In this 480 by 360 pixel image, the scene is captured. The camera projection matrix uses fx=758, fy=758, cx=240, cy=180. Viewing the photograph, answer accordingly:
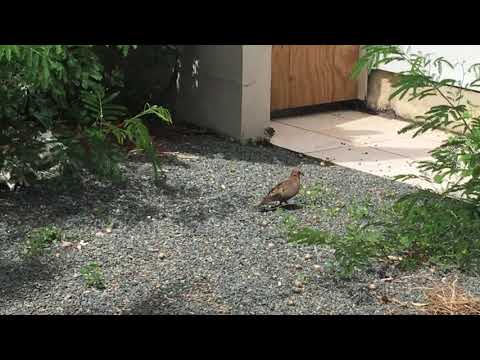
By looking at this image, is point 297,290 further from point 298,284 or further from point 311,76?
point 311,76

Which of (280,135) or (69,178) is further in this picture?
(280,135)

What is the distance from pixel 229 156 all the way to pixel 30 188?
185 centimetres

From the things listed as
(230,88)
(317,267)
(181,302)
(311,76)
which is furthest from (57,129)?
(311,76)

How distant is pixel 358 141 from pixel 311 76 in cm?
141

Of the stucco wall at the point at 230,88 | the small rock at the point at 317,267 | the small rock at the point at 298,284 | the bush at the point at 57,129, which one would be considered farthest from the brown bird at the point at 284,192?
the stucco wall at the point at 230,88

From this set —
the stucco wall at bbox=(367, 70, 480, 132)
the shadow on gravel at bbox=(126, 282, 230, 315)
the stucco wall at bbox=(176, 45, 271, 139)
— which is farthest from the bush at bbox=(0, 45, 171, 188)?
the stucco wall at bbox=(367, 70, 480, 132)

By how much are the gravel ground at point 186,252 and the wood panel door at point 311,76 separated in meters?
2.30

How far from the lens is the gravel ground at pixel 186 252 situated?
141 inches

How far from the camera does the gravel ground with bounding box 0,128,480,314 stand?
11.7 feet

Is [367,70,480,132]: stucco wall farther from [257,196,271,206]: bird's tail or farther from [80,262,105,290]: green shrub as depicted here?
[80,262,105,290]: green shrub

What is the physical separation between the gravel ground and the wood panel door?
2.30 metres
